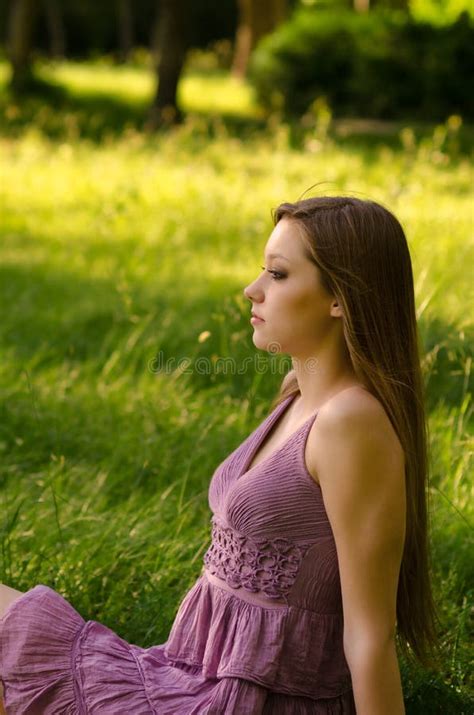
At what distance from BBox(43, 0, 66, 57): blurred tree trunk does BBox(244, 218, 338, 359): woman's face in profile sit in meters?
28.2

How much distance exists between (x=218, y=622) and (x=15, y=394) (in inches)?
92.2

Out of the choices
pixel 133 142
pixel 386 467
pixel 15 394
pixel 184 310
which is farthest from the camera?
pixel 133 142

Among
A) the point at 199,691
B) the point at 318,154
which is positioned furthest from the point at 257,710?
the point at 318,154

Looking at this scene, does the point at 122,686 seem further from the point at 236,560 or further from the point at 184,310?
the point at 184,310

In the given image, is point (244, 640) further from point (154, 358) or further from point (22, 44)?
point (22, 44)

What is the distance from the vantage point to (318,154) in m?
11.0

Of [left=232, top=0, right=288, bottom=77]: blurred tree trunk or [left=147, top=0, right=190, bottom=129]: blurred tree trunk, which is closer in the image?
[left=147, top=0, right=190, bottom=129]: blurred tree trunk

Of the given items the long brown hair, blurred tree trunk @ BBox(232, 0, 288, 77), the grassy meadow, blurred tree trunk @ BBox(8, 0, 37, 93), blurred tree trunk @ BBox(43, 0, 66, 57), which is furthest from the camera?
blurred tree trunk @ BBox(43, 0, 66, 57)

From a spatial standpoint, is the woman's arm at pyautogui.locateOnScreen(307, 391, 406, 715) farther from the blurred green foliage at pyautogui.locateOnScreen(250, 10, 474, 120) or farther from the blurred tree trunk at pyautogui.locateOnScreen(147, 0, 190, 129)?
the blurred green foliage at pyautogui.locateOnScreen(250, 10, 474, 120)

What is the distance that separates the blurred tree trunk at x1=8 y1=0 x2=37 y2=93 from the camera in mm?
16781

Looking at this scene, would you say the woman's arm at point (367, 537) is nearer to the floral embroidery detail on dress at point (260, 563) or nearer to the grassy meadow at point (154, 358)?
the floral embroidery detail on dress at point (260, 563)

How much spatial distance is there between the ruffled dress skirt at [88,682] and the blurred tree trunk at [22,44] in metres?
15.9

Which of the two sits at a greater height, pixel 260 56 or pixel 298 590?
pixel 260 56

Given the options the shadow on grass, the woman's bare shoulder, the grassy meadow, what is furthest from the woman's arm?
the shadow on grass
